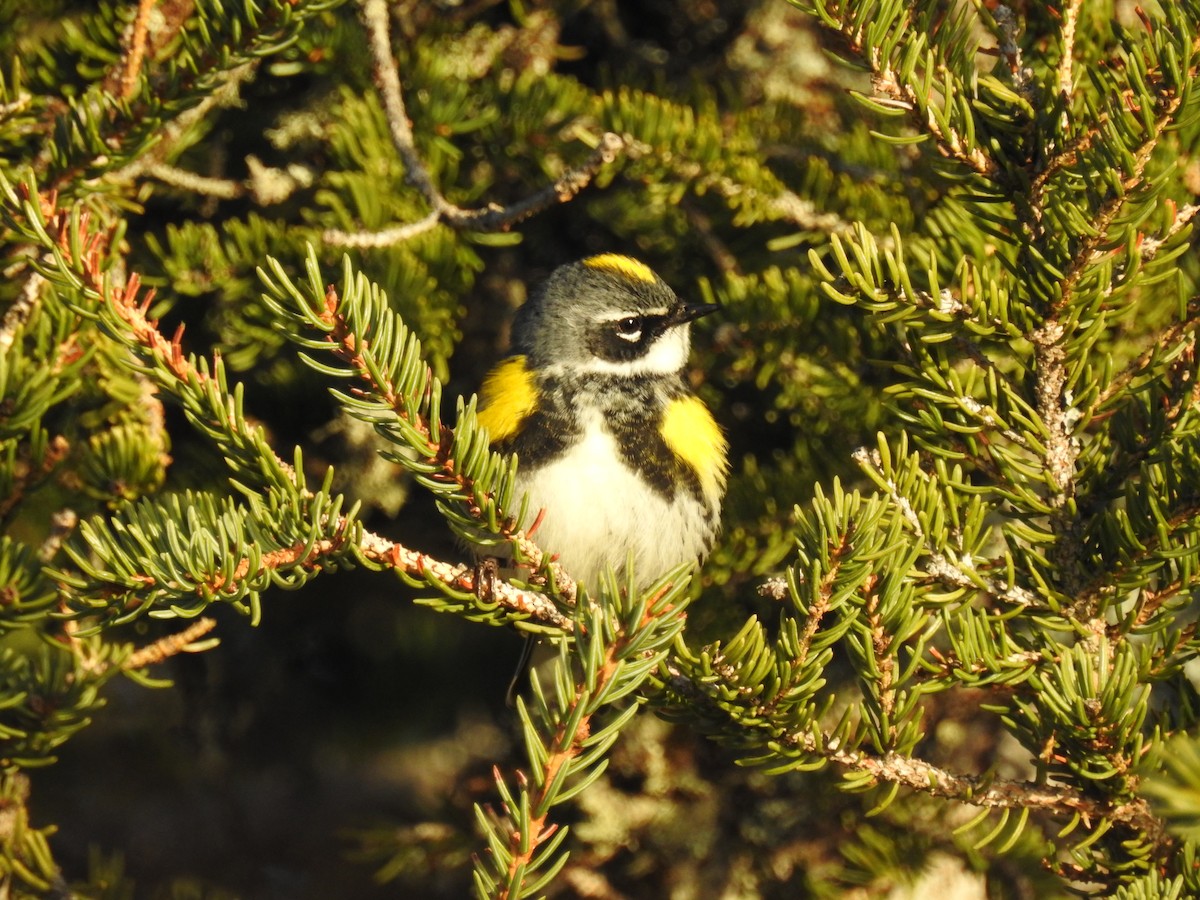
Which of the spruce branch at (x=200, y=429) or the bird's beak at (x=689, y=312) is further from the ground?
the spruce branch at (x=200, y=429)

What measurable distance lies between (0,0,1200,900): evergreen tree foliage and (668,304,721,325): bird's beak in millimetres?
59

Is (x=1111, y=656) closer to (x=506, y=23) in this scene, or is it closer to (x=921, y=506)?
(x=921, y=506)

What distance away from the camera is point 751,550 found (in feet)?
9.02

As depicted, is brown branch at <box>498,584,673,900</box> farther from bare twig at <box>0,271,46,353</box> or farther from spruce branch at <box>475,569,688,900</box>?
bare twig at <box>0,271,46,353</box>

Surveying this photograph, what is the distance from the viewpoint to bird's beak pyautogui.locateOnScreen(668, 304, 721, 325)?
2.78 metres

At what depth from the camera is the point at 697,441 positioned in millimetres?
2877

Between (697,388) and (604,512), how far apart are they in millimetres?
589

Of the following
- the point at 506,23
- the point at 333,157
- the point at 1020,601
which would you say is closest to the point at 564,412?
the point at 333,157

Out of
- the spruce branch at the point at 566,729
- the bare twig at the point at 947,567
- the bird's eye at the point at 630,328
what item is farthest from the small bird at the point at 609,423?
the spruce branch at the point at 566,729

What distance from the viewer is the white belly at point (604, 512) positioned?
2.70m

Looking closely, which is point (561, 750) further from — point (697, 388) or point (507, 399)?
point (697, 388)

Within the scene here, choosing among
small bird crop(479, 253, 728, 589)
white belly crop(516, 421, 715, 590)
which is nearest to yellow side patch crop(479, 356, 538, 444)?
small bird crop(479, 253, 728, 589)

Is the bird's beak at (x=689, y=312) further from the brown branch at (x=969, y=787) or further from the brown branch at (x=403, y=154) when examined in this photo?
the brown branch at (x=969, y=787)

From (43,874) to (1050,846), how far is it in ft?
6.31
